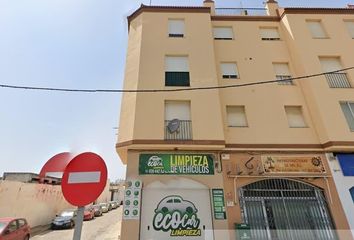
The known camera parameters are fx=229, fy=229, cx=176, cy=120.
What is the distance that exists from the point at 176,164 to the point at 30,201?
44.8ft

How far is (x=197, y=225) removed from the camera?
880 cm

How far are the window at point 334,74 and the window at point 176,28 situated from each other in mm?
7660

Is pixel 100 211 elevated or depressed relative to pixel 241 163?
depressed

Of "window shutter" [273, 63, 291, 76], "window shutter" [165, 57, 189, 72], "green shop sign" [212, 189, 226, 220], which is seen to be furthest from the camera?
"window shutter" [273, 63, 291, 76]

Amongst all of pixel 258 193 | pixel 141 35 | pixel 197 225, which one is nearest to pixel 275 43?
pixel 141 35

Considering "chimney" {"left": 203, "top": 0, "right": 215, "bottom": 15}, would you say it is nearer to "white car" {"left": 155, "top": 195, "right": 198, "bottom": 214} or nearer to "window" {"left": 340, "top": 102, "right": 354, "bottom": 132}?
"window" {"left": 340, "top": 102, "right": 354, "bottom": 132}

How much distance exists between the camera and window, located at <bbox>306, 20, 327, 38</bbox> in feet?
42.3

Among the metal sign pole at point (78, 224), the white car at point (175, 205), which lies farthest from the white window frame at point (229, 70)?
the metal sign pole at point (78, 224)

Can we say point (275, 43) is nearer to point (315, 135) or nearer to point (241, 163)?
point (315, 135)

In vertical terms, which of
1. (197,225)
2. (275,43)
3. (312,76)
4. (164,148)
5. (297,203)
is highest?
(275,43)

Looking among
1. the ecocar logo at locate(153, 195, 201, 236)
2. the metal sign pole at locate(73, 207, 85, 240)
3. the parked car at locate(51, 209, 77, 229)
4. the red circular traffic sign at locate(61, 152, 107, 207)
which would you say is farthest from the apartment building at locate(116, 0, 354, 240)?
the parked car at locate(51, 209, 77, 229)

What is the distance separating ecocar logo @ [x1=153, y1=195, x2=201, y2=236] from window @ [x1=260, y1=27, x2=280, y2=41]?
33.9 feet

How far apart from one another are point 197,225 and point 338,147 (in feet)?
22.2

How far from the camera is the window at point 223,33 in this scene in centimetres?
1337
